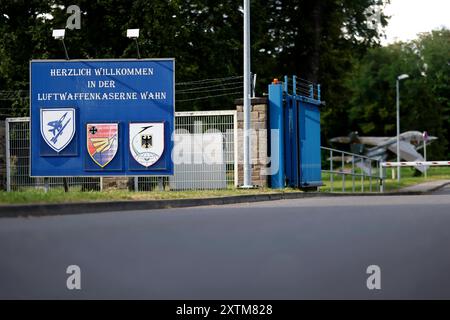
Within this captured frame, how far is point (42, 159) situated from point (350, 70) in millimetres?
22676

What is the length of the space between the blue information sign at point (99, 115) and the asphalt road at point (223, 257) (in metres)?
10.5

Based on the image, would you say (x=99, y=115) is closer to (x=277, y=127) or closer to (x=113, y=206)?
(x=277, y=127)

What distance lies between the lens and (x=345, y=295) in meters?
6.69

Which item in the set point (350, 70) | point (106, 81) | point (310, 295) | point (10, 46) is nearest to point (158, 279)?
point (310, 295)

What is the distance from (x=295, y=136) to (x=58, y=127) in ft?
24.8

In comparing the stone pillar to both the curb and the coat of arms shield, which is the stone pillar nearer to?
the curb

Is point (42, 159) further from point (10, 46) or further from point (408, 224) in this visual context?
point (408, 224)

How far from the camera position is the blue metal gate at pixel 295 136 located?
1022 inches

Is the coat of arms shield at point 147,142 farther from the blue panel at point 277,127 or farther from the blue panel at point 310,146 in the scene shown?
the blue panel at point 310,146

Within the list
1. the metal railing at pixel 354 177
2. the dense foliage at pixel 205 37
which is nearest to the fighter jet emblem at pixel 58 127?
the dense foliage at pixel 205 37

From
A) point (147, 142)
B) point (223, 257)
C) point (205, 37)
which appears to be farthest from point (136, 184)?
point (223, 257)

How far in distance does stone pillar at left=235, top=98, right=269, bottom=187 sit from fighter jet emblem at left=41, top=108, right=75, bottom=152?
4985 mm

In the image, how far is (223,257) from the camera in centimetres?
844

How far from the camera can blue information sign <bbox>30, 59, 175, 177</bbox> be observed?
23625 millimetres
